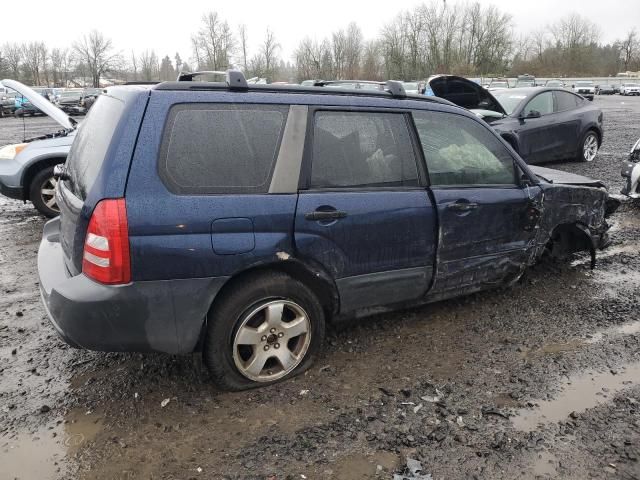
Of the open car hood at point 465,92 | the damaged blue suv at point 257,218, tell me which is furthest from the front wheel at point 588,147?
the damaged blue suv at point 257,218

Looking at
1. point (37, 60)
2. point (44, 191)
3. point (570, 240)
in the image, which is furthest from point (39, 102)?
point (37, 60)

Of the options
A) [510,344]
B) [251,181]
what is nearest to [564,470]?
[510,344]

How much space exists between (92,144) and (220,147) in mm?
758

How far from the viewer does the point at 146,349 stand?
2672mm

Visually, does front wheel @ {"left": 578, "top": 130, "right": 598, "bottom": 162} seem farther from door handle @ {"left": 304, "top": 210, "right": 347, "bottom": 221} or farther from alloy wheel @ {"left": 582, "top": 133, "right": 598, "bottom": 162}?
door handle @ {"left": 304, "top": 210, "right": 347, "bottom": 221}

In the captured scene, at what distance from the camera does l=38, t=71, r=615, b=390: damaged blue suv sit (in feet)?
8.36

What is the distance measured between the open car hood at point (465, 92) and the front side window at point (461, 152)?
226 inches

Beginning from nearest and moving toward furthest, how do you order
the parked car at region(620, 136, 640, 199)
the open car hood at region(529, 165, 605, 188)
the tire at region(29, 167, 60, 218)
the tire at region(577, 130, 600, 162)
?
the open car hood at region(529, 165, 605, 188)
the tire at region(29, 167, 60, 218)
the parked car at region(620, 136, 640, 199)
the tire at region(577, 130, 600, 162)

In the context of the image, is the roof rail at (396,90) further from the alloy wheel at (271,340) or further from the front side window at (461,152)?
the alloy wheel at (271,340)

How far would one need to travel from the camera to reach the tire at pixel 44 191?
672 cm

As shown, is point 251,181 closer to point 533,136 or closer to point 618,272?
point 618,272

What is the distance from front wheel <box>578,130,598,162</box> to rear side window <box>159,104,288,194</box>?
9448mm

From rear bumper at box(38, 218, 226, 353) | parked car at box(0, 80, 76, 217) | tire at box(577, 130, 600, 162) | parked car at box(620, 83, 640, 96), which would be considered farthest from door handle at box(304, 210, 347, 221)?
parked car at box(620, 83, 640, 96)

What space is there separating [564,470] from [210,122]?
2495 mm
